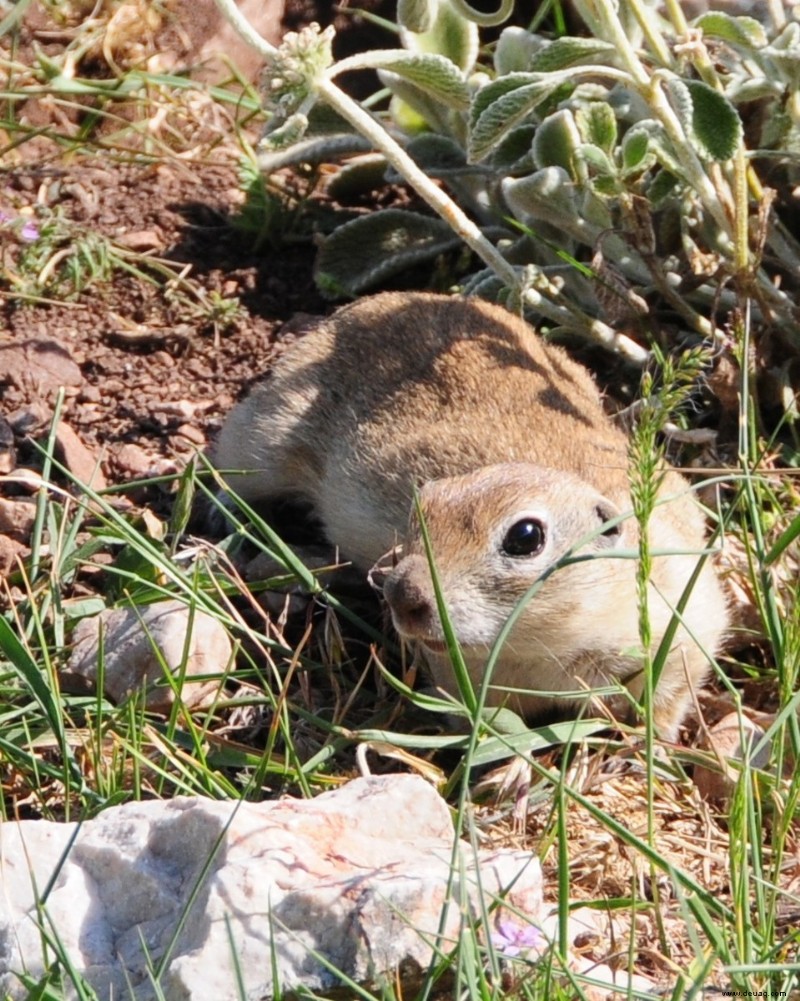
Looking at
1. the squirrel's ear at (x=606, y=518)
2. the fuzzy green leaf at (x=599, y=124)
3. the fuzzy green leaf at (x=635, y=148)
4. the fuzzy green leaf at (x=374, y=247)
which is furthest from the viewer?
the fuzzy green leaf at (x=374, y=247)

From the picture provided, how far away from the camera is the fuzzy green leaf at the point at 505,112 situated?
4164mm

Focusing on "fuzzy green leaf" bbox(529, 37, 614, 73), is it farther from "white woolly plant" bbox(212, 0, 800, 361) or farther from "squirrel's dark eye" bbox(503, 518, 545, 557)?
"squirrel's dark eye" bbox(503, 518, 545, 557)

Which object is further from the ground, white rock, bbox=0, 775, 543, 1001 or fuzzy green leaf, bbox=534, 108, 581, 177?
fuzzy green leaf, bbox=534, 108, 581, 177

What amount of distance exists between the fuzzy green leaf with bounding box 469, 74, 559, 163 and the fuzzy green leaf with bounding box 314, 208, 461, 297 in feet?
4.22

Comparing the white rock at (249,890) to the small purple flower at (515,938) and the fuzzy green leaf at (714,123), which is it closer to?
the small purple flower at (515,938)

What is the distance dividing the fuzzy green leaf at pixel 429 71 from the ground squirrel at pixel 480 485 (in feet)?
2.18

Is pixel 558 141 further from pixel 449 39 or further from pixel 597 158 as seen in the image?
pixel 449 39

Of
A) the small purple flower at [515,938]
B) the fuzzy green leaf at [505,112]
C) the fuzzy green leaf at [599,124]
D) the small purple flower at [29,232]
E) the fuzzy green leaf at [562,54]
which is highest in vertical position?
the fuzzy green leaf at [562,54]

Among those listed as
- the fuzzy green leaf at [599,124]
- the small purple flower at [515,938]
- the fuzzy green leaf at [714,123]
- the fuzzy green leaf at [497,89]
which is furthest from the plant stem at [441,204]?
the small purple flower at [515,938]

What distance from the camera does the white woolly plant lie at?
13.7 ft

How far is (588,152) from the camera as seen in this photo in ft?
14.5

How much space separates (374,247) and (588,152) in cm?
134

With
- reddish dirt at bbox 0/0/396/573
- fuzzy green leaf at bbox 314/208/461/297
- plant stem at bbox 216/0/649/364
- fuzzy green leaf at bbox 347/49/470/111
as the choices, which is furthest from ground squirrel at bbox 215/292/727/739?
fuzzy green leaf at bbox 347/49/470/111

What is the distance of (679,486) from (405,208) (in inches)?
82.2
